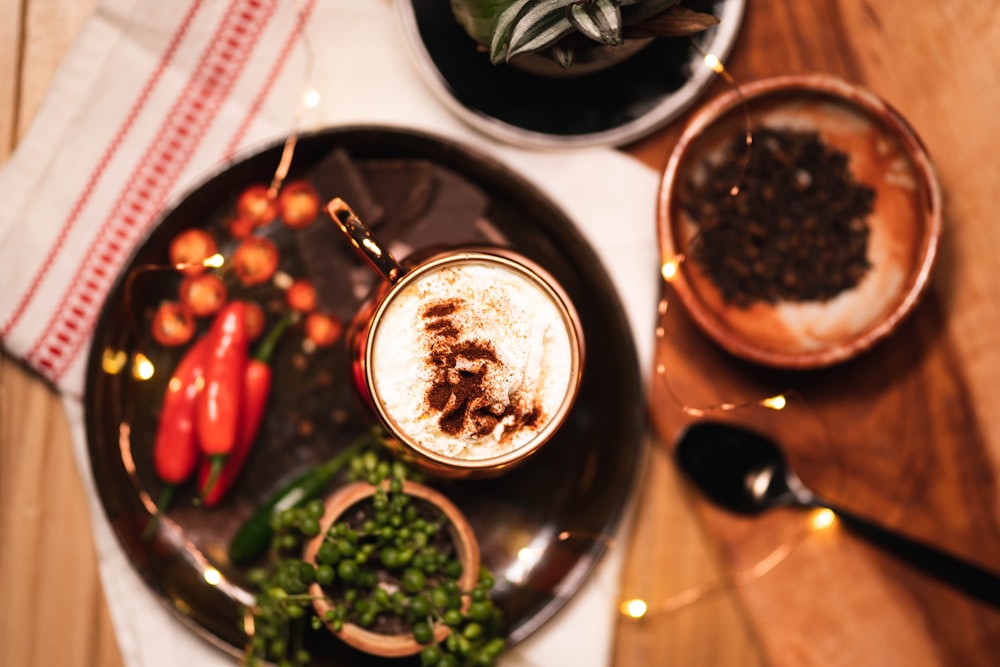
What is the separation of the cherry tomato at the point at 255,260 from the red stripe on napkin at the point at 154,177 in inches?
5.9

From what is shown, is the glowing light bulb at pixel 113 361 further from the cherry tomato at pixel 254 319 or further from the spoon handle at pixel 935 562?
the spoon handle at pixel 935 562

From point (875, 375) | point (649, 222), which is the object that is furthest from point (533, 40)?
point (875, 375)

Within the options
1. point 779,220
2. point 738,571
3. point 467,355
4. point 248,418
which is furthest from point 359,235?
point 738,571

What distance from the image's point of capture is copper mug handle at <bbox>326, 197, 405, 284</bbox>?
1.04m

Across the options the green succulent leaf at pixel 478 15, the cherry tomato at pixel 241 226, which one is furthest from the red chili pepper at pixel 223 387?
the green succulent leaf at pixel 478 15

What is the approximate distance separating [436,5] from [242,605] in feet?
3.00

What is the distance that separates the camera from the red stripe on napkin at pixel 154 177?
51.1 inches

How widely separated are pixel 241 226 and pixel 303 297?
0.46ft

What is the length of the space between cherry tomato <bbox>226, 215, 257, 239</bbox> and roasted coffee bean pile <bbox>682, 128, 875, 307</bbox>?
65 cm

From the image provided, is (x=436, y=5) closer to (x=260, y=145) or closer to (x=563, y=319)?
(x=260, y=145)

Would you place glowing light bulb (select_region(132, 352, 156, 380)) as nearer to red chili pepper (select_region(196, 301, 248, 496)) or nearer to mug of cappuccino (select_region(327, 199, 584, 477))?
red chili pepper (select_region(196, 301, 248, 496))

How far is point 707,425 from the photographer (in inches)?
52.6

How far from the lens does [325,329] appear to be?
1300 mm

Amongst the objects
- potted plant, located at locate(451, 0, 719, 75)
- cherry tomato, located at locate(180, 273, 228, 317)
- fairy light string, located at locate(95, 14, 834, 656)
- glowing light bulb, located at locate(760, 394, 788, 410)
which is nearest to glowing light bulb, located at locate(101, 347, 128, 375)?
fairy light string, located at locate(95, 14, 834, 656)
